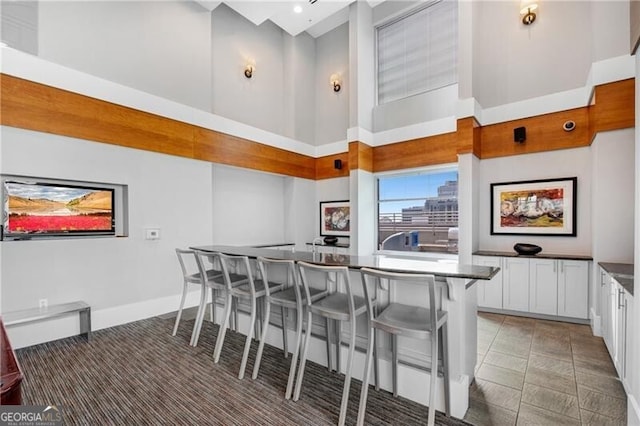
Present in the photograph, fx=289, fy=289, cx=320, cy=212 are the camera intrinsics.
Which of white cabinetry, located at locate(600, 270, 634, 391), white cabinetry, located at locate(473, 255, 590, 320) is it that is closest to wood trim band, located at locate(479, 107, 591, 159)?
white cabinetry, located at locate(473, 255, 590, 320)

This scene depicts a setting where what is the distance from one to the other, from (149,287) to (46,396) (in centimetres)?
197

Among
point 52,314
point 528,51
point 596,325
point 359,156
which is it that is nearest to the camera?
point 52,314

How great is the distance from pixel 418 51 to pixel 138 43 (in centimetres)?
499

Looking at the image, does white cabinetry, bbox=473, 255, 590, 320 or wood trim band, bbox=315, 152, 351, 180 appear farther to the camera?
wood trim band, bbox=315, 152, 351, 180

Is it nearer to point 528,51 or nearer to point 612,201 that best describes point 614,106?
point 612,201

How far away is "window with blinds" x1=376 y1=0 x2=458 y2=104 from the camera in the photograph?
5.47 meters

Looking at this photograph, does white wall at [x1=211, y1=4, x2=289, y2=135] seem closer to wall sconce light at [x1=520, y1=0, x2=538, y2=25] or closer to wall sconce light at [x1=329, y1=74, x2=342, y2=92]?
wall sconce light at [x1=329, y1=74, x2=342, y2=92]

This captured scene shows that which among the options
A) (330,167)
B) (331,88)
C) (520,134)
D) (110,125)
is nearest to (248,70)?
(331,88)

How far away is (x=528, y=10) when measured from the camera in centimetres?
449

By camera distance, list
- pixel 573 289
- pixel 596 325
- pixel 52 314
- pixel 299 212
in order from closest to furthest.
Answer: pixel 52 314 → pixel 596 325 → pixel 573 289 → pixel 299 212

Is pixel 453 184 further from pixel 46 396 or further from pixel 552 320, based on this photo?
pixel 46 396

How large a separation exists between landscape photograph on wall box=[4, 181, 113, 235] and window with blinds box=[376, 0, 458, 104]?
5506 millimetres

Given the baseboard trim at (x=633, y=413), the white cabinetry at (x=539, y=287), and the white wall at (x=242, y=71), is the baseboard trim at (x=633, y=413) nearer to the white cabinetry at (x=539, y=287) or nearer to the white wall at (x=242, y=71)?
the white cabinetry at (x=539, y=287)

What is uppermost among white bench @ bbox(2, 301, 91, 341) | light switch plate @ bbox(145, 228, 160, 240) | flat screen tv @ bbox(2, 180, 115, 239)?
flat screen tv @ bbox(2, 180, 115, 239)
